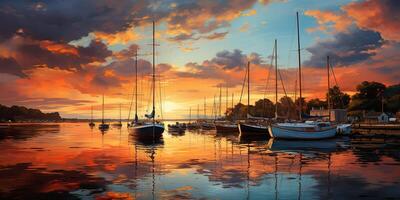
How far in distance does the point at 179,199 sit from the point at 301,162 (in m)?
15.6

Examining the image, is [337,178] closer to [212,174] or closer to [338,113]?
[212,174]

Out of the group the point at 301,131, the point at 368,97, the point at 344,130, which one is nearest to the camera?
the point at 301,131

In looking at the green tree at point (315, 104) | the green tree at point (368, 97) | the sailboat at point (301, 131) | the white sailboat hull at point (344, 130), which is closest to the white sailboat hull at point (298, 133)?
the sailboat at point (301, 131)

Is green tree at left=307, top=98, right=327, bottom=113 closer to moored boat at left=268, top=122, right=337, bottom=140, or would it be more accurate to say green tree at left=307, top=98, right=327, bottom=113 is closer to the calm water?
moored boat at left=268, top=122, right=337, bottom=140

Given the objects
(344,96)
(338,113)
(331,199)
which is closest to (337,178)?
(331,199)

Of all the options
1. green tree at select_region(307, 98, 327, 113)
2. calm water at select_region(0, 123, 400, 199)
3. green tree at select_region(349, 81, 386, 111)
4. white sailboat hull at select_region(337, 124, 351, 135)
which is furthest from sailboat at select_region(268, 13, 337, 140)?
green tree at select_region(307, 98, 327, 113)

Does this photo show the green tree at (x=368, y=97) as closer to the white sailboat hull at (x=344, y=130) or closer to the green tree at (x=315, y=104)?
the green tree at (x=315, y=104)

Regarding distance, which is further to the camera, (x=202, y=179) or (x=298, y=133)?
(x=298, y=133)

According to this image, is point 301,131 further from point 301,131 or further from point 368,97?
point 368,97

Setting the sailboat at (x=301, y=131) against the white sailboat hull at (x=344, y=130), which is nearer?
the sailboat at (x=301, y=131)

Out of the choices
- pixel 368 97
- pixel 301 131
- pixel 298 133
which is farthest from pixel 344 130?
pixel 368 97

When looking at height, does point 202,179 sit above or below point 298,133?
below

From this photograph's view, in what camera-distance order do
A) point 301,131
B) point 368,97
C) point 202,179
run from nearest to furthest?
point 202,179 → point 301,131 → point 368,97

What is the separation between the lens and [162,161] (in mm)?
28750
